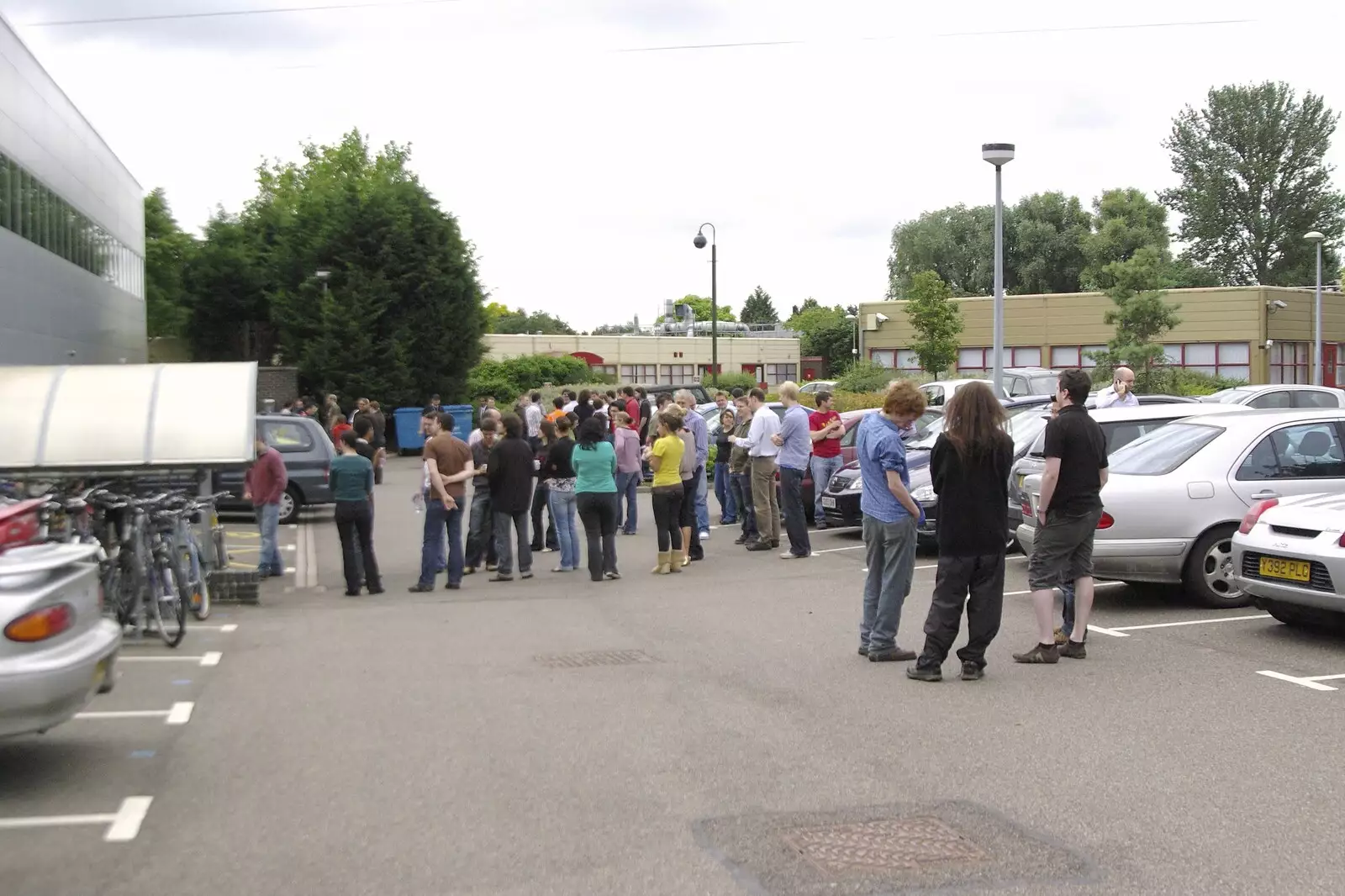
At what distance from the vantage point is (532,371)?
5538 centimetres

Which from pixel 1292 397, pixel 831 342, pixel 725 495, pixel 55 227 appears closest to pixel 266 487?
pixel 725 495

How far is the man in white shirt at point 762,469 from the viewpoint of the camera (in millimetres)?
15961

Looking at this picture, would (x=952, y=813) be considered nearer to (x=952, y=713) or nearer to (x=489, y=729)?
(x=952, y=713)

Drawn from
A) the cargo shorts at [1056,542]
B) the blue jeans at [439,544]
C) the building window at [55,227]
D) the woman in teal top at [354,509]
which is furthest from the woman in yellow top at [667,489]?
A: the building window at [55,227]

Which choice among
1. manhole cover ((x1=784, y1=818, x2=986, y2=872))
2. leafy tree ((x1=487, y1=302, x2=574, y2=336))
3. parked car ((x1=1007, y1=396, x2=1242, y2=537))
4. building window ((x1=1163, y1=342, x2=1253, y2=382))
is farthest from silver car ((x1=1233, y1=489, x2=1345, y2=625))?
leafy tree ((x1=487, y1=302, x2=574, y2=336))

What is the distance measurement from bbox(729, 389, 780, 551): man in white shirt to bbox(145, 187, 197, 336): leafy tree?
157 feet

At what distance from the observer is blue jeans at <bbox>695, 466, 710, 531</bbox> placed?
16719 millimetres

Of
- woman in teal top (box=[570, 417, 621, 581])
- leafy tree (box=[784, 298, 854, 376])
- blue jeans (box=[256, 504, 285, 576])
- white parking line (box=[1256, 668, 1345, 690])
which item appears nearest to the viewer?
white parking line (box=[1256, 668, 1345, 690])

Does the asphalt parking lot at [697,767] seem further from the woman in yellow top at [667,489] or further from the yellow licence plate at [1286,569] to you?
the woman in yellow top at [667,489]

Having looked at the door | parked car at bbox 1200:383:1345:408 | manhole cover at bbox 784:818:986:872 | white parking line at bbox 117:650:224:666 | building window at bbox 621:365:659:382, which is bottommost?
white parking line at bbox 117:650:224:666

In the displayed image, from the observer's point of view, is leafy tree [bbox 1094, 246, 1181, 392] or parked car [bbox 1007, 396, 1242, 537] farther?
leafy tree [bbox 1094, 246, 1181, 392]

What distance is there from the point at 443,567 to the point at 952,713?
8143mm

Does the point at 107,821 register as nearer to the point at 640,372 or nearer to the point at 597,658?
the point at 597,658

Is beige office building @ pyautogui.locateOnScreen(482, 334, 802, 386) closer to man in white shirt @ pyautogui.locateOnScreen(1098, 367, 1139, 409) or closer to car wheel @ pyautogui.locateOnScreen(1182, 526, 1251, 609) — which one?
man in white shirt @ pyautogui.locateOnScreen(1098, 367, 1139, 409)
